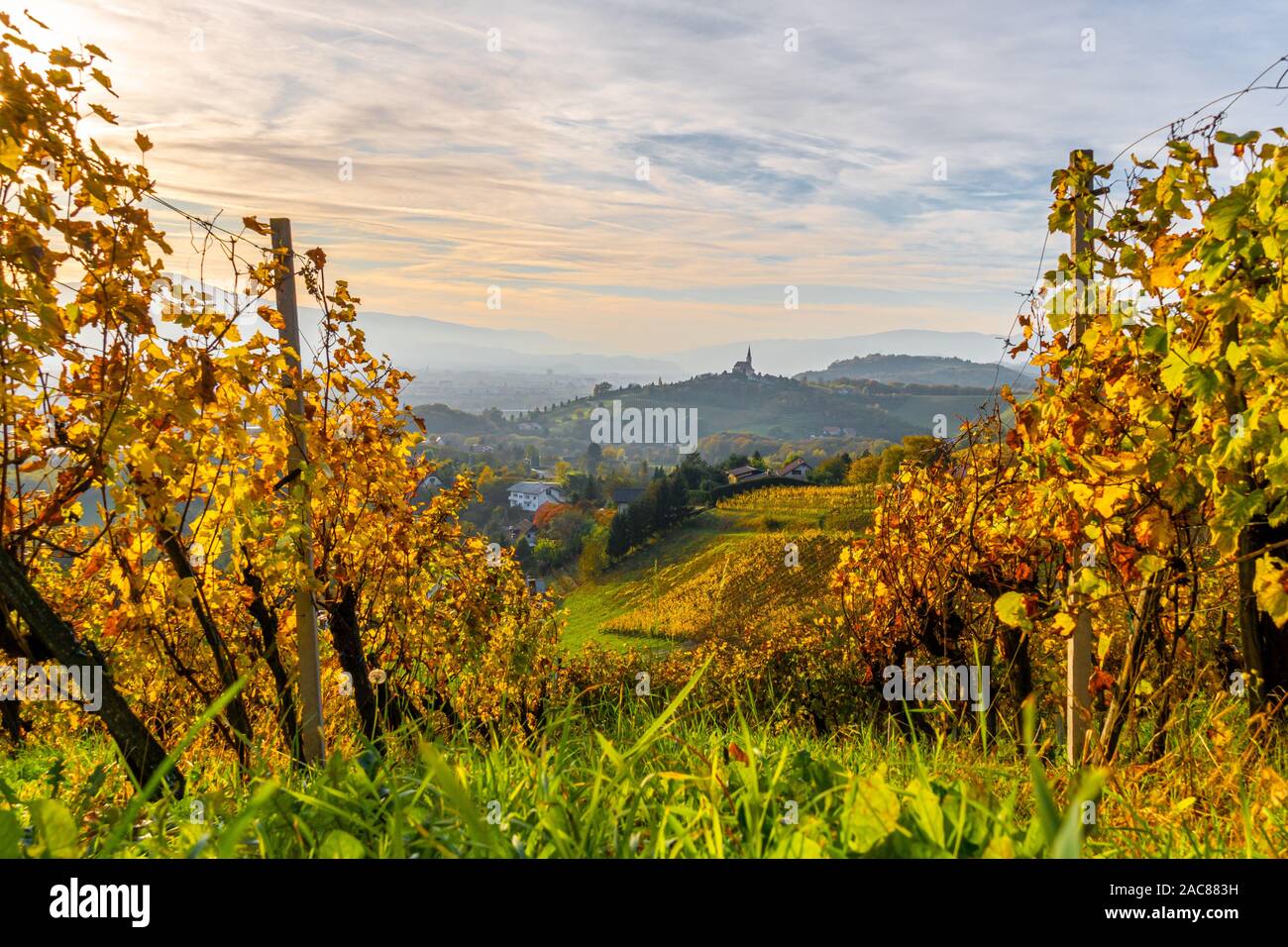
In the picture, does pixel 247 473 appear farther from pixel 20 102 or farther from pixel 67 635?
pixel 20 102

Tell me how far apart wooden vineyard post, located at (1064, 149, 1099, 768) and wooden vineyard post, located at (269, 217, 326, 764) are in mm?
3602

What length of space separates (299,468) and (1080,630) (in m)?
4.10

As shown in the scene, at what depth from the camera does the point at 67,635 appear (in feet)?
10.5

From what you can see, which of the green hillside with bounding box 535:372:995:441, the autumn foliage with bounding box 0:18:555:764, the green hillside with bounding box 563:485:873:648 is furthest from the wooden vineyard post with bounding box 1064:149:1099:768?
the green hillside with bounding box 535:372:995:441

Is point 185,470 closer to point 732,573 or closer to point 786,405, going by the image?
point 732,573

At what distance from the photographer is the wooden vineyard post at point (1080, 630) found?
3.76 meters

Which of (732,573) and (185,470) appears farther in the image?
(732,573)

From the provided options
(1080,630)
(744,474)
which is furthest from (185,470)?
(744,474)

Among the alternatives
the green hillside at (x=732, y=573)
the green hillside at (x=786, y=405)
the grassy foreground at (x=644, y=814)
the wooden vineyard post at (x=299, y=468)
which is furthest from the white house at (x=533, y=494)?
the grassy foreground at (x=644, y=814)

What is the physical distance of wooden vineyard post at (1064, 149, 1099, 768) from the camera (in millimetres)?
3756

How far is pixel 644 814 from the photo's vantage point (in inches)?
74.2

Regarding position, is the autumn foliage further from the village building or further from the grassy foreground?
the village building

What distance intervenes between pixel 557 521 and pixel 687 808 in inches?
2695
